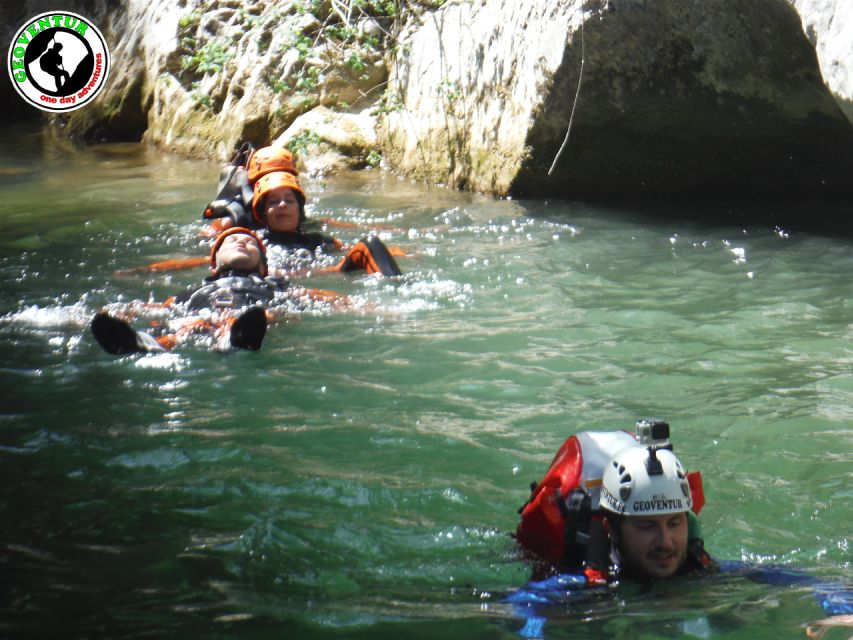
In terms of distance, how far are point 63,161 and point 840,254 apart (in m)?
11.2

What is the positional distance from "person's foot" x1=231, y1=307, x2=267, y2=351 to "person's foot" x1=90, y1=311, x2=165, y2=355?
560mm

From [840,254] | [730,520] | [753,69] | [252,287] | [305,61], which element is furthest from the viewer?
[305,61]

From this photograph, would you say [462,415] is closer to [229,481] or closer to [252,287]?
[229,481]

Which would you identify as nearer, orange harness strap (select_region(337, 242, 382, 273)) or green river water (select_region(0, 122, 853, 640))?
green river water (select_region(0, 122, 853, 640))

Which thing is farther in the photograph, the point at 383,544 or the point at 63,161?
the point at 63,161

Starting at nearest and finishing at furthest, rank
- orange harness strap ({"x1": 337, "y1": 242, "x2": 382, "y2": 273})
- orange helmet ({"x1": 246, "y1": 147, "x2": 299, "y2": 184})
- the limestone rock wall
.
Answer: the limestone rock wall → orange harness strap ({"x1": 337, "y1": 242, "x2": 382, "y2": 273}) → orange helmet ({"x1": 246, "y1": 147, "x2": 299, "y2": 184})

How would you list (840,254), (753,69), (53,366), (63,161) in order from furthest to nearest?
(63,161), (753,69), (840,254), (53,366)

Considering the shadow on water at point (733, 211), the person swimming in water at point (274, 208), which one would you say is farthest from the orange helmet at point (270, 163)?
the shadow on water at point (733, 211)

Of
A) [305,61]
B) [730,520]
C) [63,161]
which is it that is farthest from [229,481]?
[63,161]

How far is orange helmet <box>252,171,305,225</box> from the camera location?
9883 millimetres

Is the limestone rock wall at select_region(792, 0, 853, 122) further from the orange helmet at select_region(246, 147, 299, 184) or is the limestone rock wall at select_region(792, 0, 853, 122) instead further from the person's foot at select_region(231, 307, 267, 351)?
the person's foot at select_region(231, 307, 267, 351)

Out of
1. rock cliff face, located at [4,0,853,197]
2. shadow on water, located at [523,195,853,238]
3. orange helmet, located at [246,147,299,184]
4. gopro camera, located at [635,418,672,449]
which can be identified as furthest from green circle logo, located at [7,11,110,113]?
gopro camera, located at [635,418,672,449]

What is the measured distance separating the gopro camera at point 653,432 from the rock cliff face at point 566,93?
5.35m

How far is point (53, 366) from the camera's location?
6.67m
